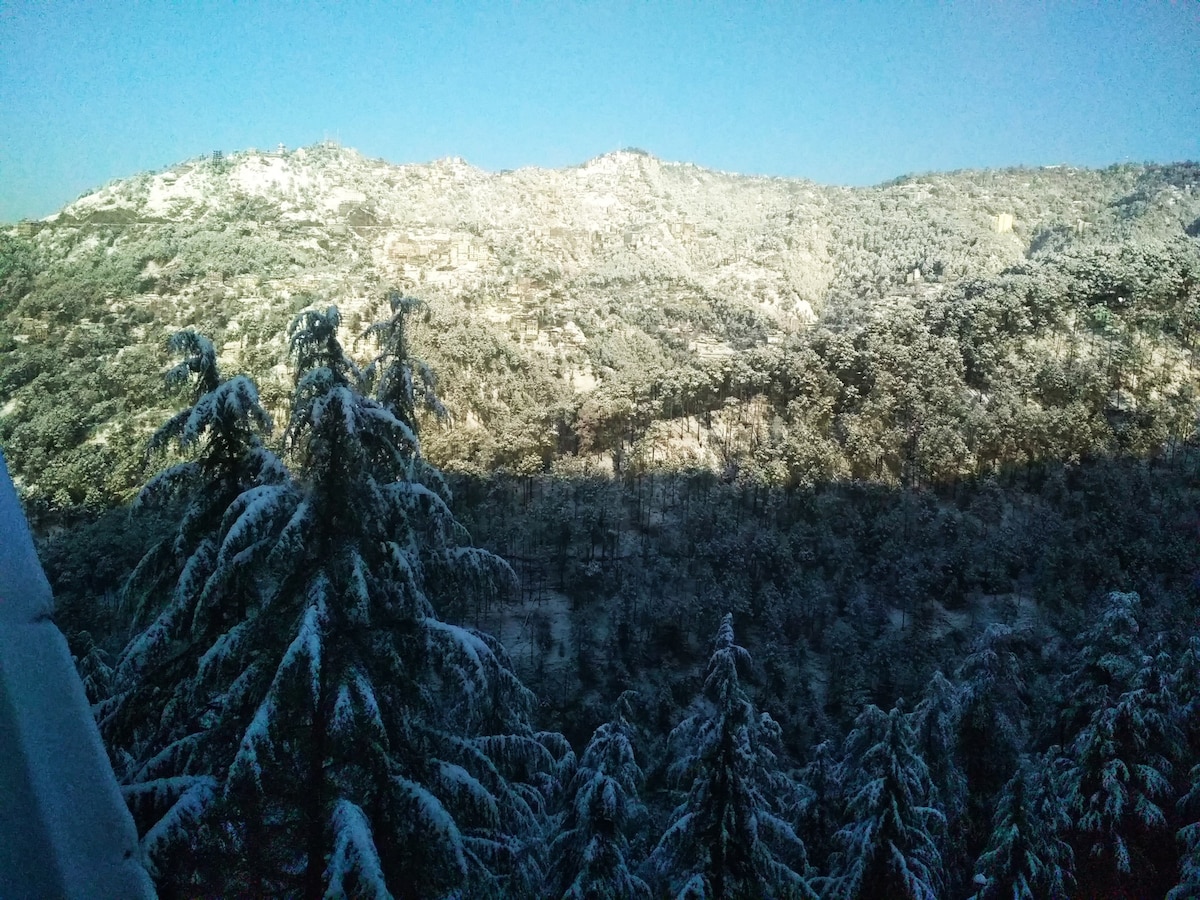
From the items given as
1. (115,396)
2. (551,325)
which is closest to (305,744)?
(115,396)

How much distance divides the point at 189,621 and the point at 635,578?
69.6 ft

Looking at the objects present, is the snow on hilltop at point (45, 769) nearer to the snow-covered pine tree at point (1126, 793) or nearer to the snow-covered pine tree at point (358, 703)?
the snow-covered pine tree at point (358, 703)

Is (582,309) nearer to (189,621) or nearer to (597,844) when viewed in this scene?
(597,844)

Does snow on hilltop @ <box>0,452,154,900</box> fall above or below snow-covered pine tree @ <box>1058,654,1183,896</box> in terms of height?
above

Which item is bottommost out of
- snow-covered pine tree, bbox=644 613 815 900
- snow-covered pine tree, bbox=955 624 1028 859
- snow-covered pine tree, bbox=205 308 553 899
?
snow-covered pine tree, bbox=955 624 1028 859

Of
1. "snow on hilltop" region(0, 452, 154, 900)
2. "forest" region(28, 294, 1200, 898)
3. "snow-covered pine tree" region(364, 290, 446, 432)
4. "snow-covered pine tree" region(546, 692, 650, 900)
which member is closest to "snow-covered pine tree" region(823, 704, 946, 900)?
"forest" region(28, 294, 1200, 898)

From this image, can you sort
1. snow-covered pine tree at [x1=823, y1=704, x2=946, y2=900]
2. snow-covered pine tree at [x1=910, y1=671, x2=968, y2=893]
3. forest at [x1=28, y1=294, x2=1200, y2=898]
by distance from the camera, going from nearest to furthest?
forest at [x1=28, y1=294, x2=1200, y2=898] < snow-covered pine tree at [x1=823, y1=704, x2=946, y2=900] < snow-covered pine tree at [x1=910, y1=671, x2=968, y2=893]

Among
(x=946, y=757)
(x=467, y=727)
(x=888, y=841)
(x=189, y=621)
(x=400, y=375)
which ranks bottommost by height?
(x=946, y=757)

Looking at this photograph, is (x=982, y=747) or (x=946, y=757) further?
(x=982, y=747)

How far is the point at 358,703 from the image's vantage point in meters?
3.21

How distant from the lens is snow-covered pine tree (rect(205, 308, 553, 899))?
10.2ft

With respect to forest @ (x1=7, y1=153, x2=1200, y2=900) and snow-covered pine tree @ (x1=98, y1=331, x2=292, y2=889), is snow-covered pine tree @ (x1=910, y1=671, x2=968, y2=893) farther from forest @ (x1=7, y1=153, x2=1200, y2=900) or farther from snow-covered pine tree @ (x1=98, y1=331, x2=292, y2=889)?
snow-covered pine tree @ (x1=98, y1=331, x2=292, y2=889)

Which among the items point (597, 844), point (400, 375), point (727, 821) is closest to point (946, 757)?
point (727, 821)

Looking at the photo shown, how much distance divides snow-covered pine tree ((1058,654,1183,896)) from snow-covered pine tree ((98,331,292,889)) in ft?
35.7
